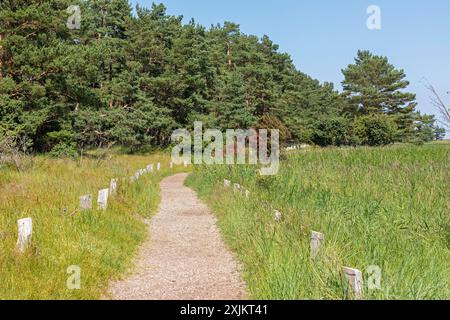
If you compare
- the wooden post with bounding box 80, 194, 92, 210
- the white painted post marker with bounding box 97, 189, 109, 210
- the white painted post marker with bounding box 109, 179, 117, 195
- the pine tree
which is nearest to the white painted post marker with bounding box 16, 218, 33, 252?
the wooden post with bounding box 80, 194, 92, 210

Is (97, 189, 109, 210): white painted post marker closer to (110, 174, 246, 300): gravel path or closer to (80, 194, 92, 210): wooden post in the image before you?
(80, 194, 92, 210): wooden post

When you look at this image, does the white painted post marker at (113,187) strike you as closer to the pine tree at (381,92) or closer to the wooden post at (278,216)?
the wooden post at (278,216)

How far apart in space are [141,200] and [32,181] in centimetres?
335

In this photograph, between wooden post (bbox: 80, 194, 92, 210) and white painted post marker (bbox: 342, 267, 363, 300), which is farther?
wooden post (bbox: 80, 194, 92, 210)

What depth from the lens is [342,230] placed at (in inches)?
275

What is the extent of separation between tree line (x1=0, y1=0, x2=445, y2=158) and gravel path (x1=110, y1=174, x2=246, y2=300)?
412cm

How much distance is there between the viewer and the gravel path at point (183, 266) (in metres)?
5.84

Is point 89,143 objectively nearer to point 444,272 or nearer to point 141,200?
point 141,200

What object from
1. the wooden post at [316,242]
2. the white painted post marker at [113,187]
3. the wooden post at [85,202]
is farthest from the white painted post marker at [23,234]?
the white painted post marker at [113,187]

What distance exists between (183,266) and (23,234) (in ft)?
8.59

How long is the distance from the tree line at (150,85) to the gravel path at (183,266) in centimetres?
412

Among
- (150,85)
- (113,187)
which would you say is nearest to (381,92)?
(150,85)

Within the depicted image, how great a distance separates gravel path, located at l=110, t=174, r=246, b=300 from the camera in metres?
5.84
